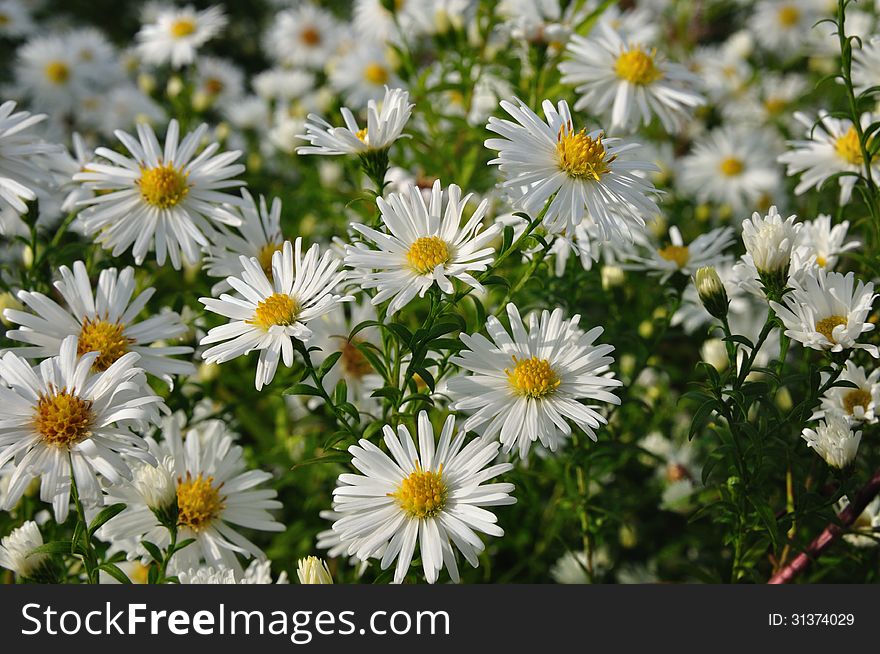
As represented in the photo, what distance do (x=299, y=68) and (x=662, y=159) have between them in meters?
1.74

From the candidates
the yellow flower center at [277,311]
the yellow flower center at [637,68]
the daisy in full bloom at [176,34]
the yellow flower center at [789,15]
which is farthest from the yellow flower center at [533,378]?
the yellow flower center at [789,15]

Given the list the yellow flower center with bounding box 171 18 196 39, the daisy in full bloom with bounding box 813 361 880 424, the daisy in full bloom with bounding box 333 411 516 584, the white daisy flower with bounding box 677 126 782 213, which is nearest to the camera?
the daisy in full bloom with bounding box 333 411 516 584

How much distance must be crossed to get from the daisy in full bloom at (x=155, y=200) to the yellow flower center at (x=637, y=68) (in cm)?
86

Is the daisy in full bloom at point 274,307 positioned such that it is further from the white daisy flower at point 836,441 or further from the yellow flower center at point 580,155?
the white daisy flower at point 836,441

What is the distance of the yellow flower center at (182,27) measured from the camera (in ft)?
9.98

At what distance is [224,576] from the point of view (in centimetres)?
132

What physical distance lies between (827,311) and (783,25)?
301cm

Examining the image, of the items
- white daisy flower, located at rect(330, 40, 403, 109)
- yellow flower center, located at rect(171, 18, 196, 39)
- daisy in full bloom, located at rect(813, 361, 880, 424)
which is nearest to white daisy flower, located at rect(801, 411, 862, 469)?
daisy in full bloom, located at rect(813, 361, 880, 424)

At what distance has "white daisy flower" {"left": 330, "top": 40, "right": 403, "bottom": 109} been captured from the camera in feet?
10.1

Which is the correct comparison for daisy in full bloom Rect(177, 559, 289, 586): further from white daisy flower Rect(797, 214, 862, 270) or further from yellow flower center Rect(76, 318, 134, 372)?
white daisy flower Rect(797, 214, 862, 270)

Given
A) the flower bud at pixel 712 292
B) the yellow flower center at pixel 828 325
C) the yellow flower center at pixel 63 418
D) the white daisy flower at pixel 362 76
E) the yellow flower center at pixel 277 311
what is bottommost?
the yellow flower center at pixel 63 418

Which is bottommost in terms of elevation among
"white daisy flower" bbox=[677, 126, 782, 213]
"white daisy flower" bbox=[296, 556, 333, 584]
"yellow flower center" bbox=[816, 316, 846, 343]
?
"white daisy flower" bbox=[296, 556, 333, 584]

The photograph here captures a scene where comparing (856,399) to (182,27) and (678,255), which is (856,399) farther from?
(182,27)

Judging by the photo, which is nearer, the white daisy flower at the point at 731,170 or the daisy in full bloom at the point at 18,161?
the daisy in full bloom at the point at 18,161
